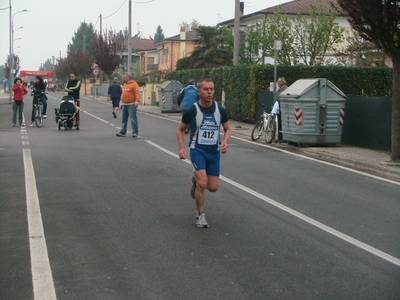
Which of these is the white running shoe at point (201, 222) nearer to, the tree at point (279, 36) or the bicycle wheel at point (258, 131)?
the bicycle wheel at point (258, 131)

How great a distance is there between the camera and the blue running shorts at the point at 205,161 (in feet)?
28.1

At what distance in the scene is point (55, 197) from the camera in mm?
10492

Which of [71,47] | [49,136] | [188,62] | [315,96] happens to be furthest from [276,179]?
[71,47]

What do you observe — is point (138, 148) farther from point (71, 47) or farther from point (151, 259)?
point (71, 47)

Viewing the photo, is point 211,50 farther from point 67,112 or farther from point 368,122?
point 368,122

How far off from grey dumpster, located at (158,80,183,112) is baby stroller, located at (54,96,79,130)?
44.5 ft

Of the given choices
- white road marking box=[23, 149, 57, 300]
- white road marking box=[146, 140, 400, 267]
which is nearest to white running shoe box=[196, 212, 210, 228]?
white road marking box=[146, 140, 400, 267]

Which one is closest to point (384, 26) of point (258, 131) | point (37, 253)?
point (258, 131)

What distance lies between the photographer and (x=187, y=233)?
8.27m

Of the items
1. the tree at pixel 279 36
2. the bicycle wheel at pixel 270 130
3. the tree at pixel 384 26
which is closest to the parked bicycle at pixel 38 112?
the bicycle wheel at pixel 270 130

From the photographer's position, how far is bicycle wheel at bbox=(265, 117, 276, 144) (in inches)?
796

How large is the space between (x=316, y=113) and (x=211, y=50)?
3758 centimetres

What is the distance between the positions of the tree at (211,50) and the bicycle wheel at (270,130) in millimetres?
35886

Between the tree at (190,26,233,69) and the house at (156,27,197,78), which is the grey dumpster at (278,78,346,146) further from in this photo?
the house at (156,27,197,78)
